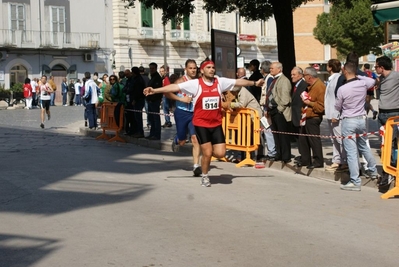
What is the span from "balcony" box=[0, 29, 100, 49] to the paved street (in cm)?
3852

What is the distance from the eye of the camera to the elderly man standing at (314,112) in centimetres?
1344

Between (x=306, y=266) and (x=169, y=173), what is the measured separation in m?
6.85

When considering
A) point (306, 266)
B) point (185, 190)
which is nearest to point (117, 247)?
point (306, 266)

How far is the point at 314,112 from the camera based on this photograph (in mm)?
13539

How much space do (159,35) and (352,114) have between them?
4853 centimetres

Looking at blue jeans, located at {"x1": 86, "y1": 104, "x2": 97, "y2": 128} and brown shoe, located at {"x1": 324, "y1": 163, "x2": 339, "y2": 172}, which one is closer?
brown shoe, located at {"x1": 324, "y1": 163, "x2": 339, "y2": 172}

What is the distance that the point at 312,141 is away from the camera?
13.7m

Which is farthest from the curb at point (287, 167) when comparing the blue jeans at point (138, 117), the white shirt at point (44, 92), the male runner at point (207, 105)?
the white shirt at point (44, 92)

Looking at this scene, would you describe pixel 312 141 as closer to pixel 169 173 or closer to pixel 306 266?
pixel 169 173

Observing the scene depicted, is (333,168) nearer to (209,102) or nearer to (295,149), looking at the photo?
(209,102)

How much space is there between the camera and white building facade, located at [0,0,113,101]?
5231 cm

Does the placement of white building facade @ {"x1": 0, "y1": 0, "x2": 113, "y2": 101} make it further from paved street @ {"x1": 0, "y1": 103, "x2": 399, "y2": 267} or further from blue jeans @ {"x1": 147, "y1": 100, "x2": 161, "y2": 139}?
paved street @ {"x1": 0, "y1": 103, "x2": 399, "y2": 267}

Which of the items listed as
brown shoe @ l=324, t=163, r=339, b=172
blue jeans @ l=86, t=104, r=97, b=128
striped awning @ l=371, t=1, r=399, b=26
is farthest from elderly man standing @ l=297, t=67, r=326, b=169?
blue jeans @ l=86, t=104, r=97, b=128

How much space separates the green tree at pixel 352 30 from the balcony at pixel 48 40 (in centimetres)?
1751
